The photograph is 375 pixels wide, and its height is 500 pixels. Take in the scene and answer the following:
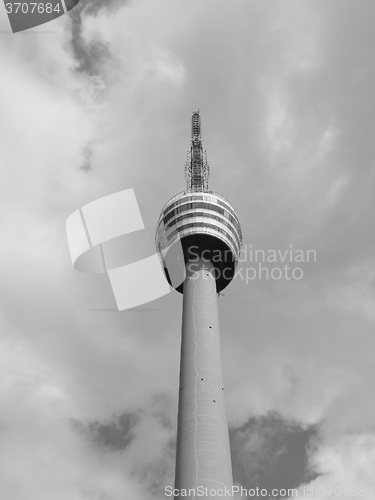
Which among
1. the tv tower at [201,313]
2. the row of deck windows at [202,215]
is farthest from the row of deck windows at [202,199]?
the row of deck windows at [202,215]

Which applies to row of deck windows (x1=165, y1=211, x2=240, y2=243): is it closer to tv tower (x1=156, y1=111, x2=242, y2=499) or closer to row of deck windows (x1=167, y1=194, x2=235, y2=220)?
tv tower (x1=156, y1=111, x2=242, y2=499)

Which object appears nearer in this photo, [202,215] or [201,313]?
[201,313]

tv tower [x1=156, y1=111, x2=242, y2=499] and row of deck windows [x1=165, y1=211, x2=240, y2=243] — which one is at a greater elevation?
row of deck windows [x1=165, y1=211, x2=240, y2=243]

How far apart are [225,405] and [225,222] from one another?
32.4 meters

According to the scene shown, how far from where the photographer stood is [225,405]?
66938 mm

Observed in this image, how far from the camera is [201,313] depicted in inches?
2940

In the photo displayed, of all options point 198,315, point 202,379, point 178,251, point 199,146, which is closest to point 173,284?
point 178,251

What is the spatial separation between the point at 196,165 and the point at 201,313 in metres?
34.9

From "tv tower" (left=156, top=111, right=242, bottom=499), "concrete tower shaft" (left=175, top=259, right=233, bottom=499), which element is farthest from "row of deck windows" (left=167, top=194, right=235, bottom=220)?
"concrete tower shaft" (left=175, top=259, right=233, bottom=499)

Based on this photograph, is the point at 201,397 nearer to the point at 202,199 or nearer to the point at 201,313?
the point at 201,313

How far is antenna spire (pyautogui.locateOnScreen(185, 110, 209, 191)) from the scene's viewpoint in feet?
316

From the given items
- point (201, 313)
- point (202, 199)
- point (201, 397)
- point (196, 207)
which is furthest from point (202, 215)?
point (201, 397)

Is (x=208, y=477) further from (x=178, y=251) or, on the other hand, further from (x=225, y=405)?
(x=178, y=251)

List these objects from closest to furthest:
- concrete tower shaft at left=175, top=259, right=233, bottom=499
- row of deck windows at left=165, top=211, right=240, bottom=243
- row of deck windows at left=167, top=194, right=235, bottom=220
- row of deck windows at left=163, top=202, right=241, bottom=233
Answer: concrete tower shaft at left=175, top=259, right=233, bottom=499 < row of deck windows at left=165, top=211, right=240, bottom=243 < row of deck windows at left=163, top=202, right=241, bottom=233 < row of deck windows at left=167, top=194, right=235, bottom=220
